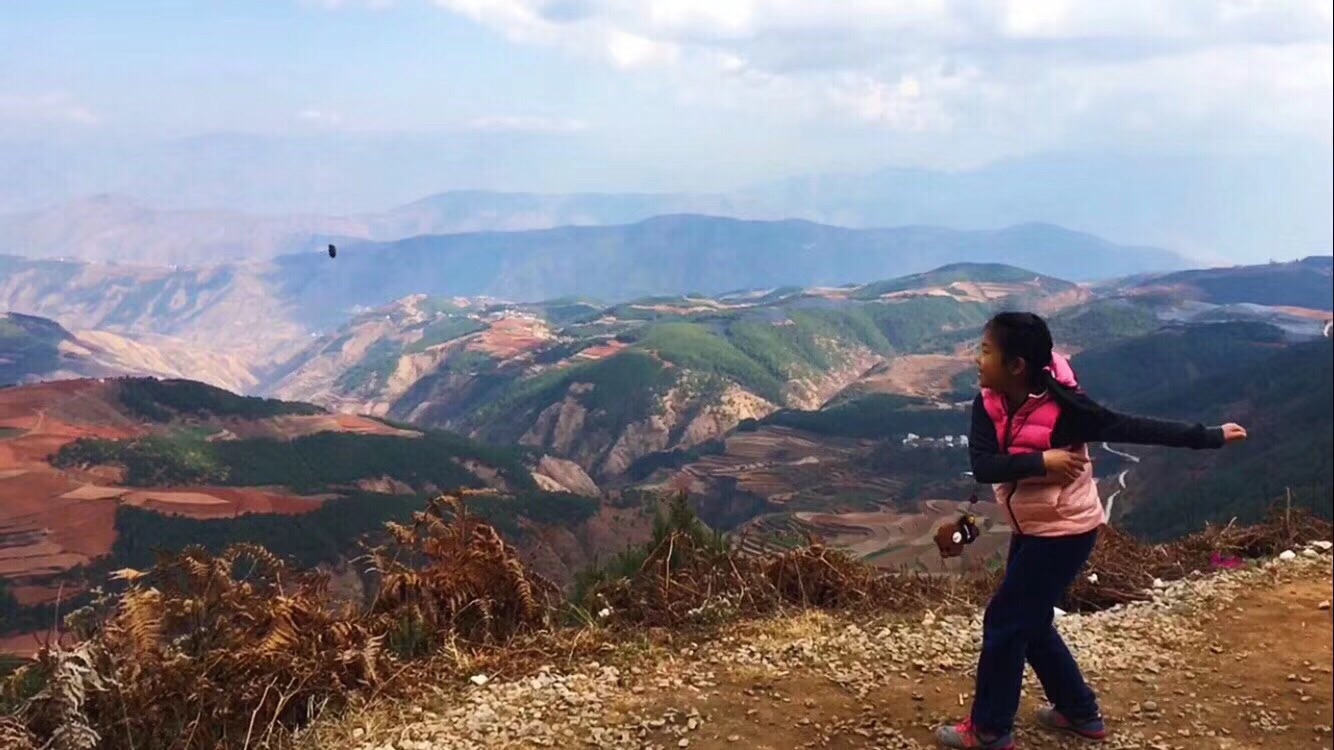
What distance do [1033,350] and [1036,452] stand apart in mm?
456

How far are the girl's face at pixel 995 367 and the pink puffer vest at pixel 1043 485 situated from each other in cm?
12

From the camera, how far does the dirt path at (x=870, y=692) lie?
466 cm

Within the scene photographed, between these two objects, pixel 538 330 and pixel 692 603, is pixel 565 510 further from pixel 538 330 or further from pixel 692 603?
pixel 538 330

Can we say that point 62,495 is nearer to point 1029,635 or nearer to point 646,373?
point 1029,635

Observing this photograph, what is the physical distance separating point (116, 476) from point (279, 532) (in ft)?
61.2

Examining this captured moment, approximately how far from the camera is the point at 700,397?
12712cm

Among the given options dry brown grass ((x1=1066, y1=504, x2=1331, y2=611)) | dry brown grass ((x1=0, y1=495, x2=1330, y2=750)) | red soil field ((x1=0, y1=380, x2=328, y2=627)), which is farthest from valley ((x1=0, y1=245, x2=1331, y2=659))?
dry brown grass ((x1=1066, y1=504, x2=1331, y2=611))

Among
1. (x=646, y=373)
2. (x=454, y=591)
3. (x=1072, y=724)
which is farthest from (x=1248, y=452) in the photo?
(x=646, y=373)

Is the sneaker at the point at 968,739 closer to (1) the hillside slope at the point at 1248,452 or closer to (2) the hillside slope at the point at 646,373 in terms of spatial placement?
(1) the hillside slope at the point at 1248,452

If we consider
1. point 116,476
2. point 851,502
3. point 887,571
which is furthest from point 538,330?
point 887,571

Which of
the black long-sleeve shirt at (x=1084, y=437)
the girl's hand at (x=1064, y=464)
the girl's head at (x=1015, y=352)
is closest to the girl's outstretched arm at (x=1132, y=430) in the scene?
the black long-sleeve shirt at (x=1084, y=437)

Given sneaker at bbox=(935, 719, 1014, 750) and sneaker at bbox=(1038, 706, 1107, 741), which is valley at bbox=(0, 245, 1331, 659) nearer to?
sneaker at bbox=(935, 719, 1014, 750)

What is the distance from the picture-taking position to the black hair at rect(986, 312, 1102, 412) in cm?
382

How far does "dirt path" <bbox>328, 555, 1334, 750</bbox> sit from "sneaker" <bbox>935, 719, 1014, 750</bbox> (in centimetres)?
16
